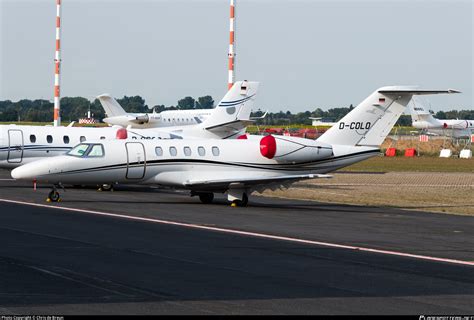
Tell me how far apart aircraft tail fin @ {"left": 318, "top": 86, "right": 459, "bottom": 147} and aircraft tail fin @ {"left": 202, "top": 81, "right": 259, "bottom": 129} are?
45.0 feet

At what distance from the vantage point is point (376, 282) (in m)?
14.6

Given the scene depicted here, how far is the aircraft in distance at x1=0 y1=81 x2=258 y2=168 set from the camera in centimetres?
3881

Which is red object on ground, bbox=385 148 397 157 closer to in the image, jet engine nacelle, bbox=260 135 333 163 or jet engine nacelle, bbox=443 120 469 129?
jet engine nacelle, bbox=443 120 469 129

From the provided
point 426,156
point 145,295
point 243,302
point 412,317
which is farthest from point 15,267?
point 426,156

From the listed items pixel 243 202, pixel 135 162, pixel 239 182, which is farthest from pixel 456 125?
pixel 135 162

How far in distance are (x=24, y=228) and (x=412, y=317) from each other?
12.3 metres

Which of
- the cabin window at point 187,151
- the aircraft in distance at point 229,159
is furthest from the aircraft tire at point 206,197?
the cabin window at point 187,151

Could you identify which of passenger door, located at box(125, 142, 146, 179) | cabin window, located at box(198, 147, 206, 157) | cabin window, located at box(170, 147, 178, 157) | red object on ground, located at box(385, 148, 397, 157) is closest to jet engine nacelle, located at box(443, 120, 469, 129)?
red object on ground, located at box(385, 148, 397, 157)

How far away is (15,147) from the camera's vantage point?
38781 mm

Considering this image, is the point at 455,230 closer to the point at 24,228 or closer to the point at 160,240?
the point at 160,240

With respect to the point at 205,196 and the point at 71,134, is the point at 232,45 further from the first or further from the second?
the point at 205,196

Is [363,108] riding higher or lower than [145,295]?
higher

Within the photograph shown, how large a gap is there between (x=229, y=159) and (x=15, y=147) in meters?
11.5

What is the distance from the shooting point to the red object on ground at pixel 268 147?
31000 millimetres
